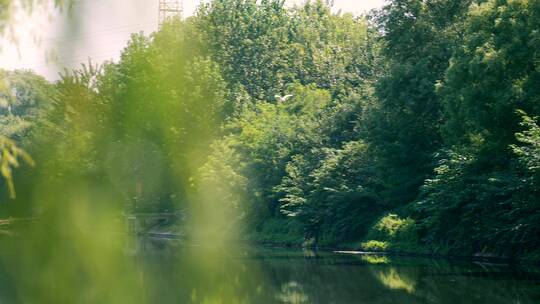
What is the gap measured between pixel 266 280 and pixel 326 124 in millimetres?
26488

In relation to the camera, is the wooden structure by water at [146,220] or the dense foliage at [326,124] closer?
the dense foliage at [326,124]

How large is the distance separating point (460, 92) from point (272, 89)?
44903 mm

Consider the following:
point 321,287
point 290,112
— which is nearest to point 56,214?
point 290,112

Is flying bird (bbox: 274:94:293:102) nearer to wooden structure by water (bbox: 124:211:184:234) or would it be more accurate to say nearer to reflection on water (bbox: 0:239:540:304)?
wooden structure by water (bbox: 124:211:184:234)

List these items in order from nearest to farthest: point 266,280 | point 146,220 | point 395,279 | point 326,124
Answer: point 395,279 → point 266,280 → point 326,124 → point 146,220

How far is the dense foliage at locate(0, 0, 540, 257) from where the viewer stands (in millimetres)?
37000

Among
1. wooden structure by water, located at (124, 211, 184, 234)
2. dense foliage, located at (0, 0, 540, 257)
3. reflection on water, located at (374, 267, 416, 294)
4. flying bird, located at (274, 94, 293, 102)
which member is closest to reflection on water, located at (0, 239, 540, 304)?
reflection on water, located at (374, 267, 416, 294)

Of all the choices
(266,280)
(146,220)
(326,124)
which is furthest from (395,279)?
(146,220)

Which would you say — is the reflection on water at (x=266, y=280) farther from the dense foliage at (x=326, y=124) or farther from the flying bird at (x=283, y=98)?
the flying bird at (x=283, y=98)

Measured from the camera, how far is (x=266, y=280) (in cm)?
3244

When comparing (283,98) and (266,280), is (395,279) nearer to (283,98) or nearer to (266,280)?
(266,280)

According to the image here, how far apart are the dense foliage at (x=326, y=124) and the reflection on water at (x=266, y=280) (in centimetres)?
368

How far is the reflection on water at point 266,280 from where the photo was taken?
25531mm

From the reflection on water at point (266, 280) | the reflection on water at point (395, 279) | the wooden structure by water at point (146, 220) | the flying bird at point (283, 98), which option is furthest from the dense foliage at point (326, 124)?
the reflection on water at point (395, 279)
